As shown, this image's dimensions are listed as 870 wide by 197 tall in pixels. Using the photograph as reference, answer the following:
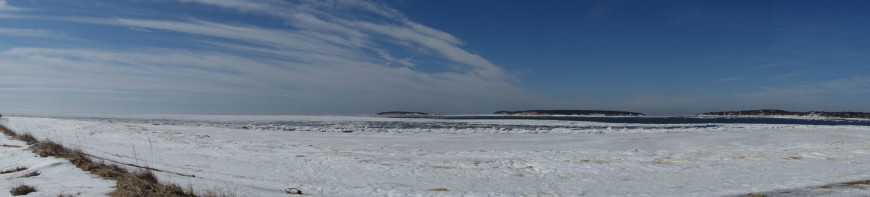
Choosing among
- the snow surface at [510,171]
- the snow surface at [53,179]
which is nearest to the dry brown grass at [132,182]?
the snow surface at [53,179]

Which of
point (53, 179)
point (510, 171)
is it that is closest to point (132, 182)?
point (53, 179)

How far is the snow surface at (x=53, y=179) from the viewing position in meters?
6.15

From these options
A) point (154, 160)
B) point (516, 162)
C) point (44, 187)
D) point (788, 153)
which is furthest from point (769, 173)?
point (154, 160)

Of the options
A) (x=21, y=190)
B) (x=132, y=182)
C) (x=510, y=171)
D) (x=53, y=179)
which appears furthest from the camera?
(x=510, y=171)

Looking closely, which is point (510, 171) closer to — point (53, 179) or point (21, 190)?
point (21, 190)

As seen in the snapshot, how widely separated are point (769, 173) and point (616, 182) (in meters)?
3.56

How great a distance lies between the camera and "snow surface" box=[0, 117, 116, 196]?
Answer: 6148mm

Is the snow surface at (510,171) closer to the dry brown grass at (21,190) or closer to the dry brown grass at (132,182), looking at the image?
the dry brown grass at (132,182)

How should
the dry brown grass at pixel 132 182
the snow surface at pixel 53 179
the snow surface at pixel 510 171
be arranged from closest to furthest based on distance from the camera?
the dry brown grass at pixel 132 182 < the snow surface at pixel 53 179 < the snow surface at pixel 510 171

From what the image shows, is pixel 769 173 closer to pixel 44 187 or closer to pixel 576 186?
pixel 576 186

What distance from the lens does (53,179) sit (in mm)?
7203

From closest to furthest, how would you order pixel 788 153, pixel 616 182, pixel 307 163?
pixel 616 182
pixel 307 163
pixel 788 153

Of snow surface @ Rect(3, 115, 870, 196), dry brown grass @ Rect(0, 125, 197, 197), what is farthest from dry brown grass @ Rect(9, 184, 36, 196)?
snow surface @ Rect(3, 115, 870, 196)

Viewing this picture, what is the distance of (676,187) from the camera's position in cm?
775
